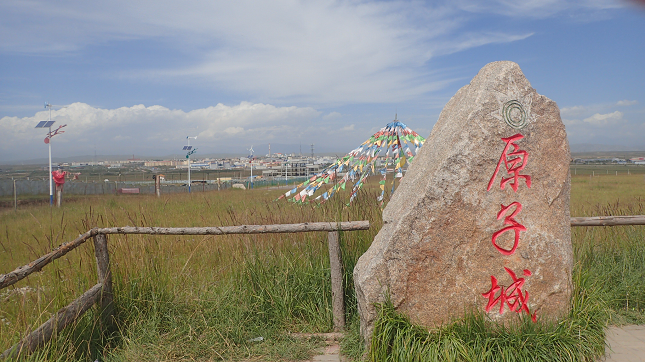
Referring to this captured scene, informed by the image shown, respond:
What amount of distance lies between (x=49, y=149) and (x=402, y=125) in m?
15.8

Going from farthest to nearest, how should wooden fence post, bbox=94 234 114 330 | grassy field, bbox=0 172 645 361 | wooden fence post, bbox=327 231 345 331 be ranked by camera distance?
1. wooden fence post, bbox=327 231 345 331
2. wooden fence post, bbox=94 234 114 330
3. grassy field, bbox=0 172 645 361

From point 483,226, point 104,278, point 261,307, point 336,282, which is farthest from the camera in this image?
point 261,307

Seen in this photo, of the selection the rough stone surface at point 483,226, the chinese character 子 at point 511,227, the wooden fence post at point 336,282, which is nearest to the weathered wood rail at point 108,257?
the wooden fence post at point 336,282

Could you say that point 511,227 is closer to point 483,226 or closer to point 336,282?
point 483,226

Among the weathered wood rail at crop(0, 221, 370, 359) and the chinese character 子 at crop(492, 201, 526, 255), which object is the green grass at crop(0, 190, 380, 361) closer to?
the weathered wood rail at crop(0, 221, 370, 359)

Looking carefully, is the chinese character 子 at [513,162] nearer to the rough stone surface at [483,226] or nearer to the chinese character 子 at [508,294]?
the rough stone surface at [483,226]

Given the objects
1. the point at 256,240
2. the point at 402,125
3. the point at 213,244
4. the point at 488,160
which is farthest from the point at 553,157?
the point at 402,125

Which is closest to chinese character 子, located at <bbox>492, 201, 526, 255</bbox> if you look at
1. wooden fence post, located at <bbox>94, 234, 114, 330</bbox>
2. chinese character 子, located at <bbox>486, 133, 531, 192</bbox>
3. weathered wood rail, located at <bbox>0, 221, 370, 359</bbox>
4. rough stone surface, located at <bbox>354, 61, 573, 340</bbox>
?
rough stone surface, located at <bbox>354, 61, 573, 340</bbox>

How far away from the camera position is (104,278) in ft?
10.6

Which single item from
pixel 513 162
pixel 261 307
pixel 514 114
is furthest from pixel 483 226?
pixel 261 307

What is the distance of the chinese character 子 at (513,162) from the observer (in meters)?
2.62

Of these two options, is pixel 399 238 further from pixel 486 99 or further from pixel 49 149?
pixel 49 149

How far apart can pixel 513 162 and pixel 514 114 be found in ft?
1.05

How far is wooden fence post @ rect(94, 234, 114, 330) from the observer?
10.5 feet
